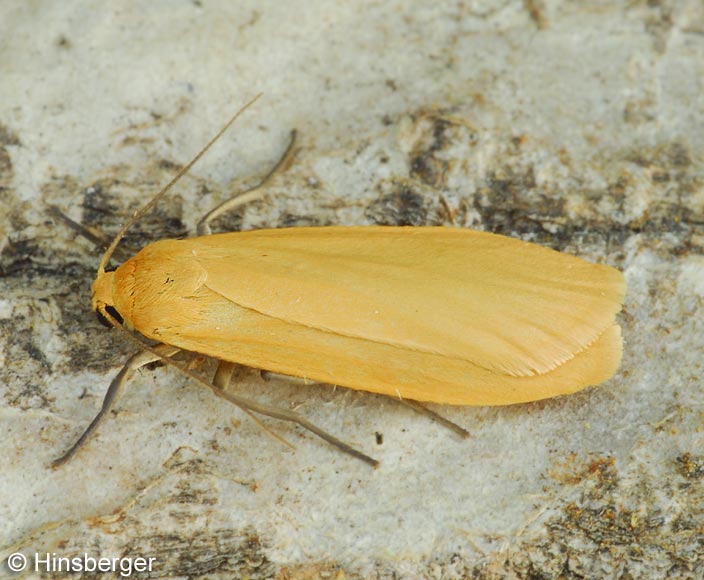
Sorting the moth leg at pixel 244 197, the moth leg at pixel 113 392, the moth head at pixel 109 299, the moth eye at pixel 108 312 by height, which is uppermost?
the moth leg at pixel 244 197

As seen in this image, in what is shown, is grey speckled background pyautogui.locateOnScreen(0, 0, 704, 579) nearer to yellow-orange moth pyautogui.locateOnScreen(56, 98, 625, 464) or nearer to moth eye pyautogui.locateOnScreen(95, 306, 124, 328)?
moth eye pyautogui.locateOnScreen(95, 306, 124, 328)

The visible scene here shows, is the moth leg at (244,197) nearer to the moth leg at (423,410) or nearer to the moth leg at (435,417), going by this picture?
the moth leg at (423,410)

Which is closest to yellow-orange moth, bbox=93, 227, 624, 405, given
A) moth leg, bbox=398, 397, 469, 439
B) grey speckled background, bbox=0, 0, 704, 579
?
moth leg, bbox=398, 397, 469, 439

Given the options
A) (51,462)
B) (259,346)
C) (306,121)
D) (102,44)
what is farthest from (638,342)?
(102,44)

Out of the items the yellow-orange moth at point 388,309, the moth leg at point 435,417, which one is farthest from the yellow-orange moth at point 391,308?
the moth leg at point 435,417

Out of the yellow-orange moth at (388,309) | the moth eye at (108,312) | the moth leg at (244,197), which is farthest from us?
the moth leg at (244,197)

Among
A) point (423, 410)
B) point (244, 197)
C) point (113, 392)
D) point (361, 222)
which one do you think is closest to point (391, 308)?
point (423, 410)
